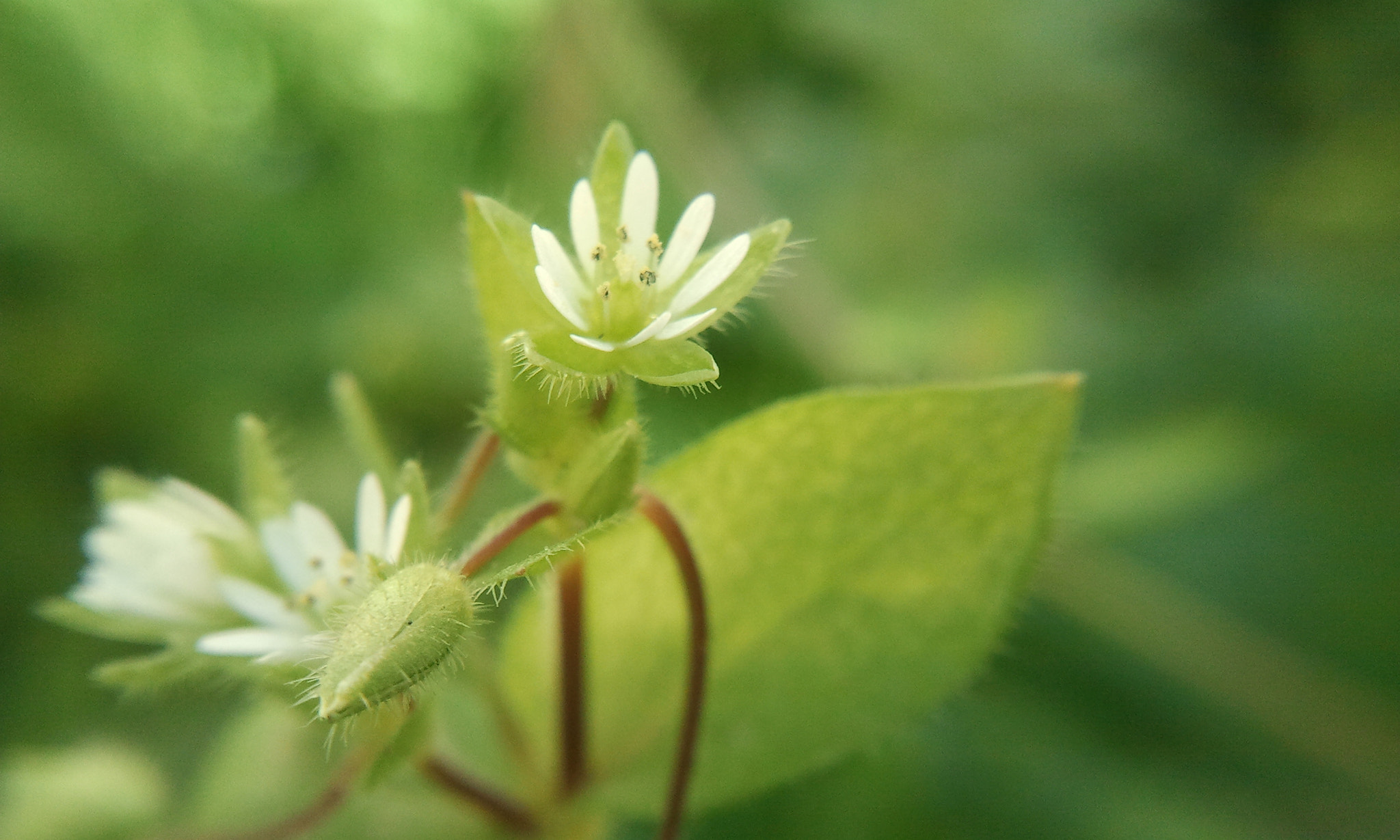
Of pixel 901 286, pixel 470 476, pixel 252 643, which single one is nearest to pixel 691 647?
pixel 470 476

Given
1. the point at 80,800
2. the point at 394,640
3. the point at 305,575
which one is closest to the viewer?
the point at 394,640

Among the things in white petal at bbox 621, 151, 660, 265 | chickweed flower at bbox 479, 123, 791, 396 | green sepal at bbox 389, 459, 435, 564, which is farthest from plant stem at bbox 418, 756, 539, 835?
white petal at bbox 621, 151, 660, 265

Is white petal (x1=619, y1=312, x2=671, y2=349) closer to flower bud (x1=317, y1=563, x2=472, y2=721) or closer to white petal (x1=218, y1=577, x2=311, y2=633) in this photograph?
flower bud (x1=317, y1=563, x2=472, y2=721)

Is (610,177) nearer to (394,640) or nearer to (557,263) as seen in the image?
(557,263)

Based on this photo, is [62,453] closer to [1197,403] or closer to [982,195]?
[982,195]

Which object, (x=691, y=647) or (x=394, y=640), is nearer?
(x=394, y=640)

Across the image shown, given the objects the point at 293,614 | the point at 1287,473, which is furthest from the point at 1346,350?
the point at 293,614
